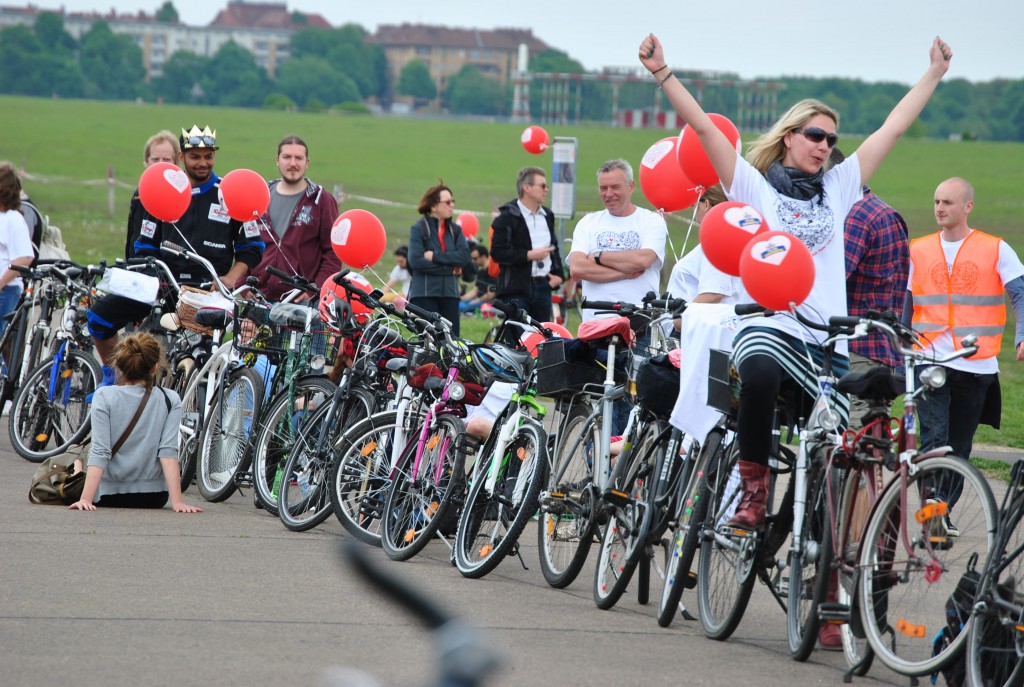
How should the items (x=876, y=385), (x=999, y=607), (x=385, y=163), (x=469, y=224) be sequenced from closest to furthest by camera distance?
(x=999, y=607), (x=876, y=385), (x=469, y=224), (x=385, y=163)

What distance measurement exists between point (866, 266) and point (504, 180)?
209 ft

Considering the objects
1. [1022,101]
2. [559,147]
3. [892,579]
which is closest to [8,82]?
[1022,101]

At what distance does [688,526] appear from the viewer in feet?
19.5

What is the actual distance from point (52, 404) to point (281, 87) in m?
182

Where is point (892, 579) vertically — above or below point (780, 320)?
below

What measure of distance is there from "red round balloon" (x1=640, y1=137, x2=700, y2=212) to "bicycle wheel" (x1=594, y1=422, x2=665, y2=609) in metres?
2.01

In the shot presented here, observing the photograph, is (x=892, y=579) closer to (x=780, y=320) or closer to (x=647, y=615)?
(x=780, y=320)

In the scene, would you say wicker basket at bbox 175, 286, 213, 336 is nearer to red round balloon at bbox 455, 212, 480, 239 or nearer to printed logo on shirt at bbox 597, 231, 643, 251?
printed logo on shirt at bbox 597, 231, 643, 251

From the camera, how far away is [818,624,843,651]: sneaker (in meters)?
5.83

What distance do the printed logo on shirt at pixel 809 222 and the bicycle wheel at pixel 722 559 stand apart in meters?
0.82

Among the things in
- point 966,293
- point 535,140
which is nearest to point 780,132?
point 966,293

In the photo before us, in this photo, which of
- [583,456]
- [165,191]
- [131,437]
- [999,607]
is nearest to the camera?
[999,607]

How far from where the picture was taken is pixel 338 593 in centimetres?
648

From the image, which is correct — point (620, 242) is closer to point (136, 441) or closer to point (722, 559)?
point (136, 441)
